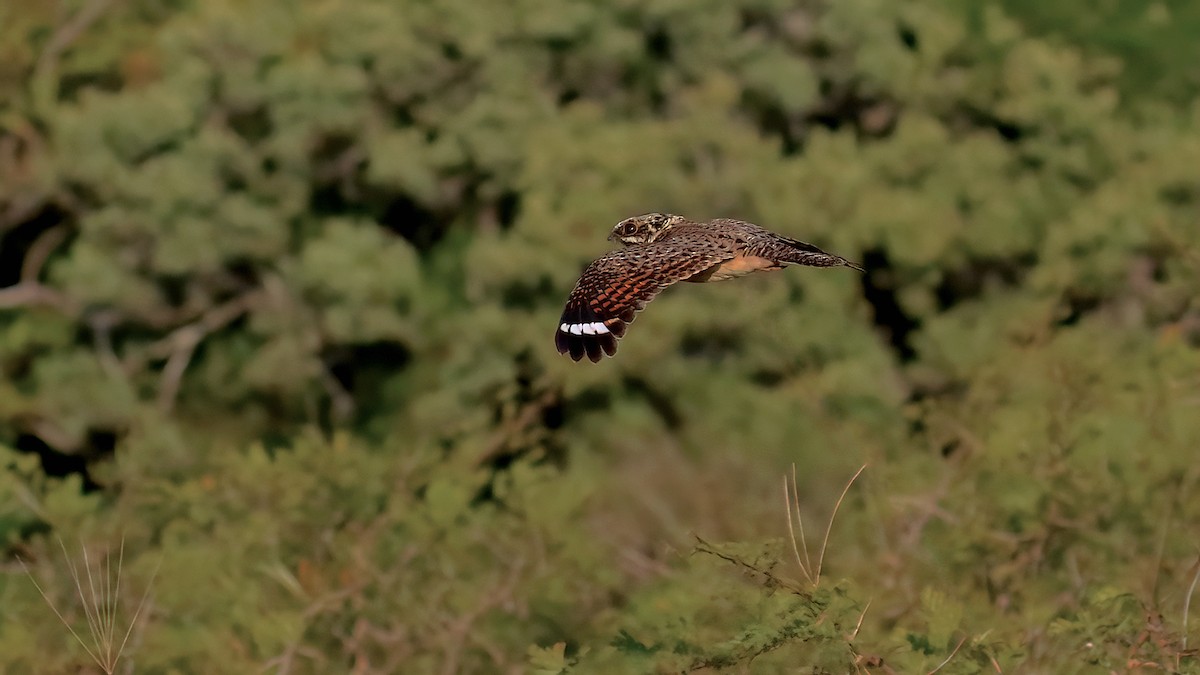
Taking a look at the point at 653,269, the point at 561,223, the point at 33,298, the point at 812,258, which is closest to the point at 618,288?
the point at 653,269

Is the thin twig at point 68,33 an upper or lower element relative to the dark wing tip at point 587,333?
lower

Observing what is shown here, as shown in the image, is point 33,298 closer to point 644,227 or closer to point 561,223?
point 561,223

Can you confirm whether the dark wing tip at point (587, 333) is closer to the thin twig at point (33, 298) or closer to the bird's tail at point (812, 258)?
the bird's tail at point (812, 258)

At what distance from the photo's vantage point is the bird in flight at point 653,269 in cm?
680

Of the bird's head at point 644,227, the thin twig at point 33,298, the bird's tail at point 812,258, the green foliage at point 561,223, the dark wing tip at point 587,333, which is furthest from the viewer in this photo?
the thin twig at point 33,298

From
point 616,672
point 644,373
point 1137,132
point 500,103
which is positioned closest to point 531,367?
point 644,373

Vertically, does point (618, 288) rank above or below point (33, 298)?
above

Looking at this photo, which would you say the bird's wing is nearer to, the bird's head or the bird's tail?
the bird's tail

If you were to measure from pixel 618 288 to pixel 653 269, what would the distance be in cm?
19

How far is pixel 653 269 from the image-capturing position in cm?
712

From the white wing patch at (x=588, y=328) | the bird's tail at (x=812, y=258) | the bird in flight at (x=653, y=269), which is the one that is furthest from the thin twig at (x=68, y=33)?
the white wing patch at (x=588, y=328)

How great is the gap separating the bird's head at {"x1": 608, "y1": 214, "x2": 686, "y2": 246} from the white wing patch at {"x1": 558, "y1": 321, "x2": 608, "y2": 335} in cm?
132

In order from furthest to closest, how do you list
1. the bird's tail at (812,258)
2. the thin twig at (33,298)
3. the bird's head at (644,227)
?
the thin twig at (33,298) → the bird's head at (644,227) → the bird's tail at (812,258)

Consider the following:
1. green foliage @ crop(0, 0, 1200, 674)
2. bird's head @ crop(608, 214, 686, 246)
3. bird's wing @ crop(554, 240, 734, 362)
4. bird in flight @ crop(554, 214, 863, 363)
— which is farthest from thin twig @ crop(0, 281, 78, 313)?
bird's wing @ crop(554, 240, 734, 362)
